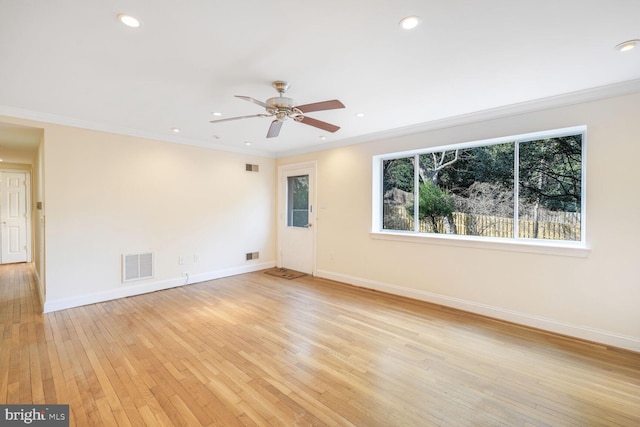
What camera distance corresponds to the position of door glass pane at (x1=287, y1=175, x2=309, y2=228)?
18.7ft

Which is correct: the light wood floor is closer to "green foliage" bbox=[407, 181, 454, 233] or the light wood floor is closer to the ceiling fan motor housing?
"green foliage" bbox=[407, 181, 454, 233]

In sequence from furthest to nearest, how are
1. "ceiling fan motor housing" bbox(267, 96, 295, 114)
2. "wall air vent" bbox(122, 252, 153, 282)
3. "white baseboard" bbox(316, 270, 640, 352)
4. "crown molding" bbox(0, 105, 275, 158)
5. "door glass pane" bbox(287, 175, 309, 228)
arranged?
"door glass pane" bbox(287, 175, 309, 228) < "wall air vent" bbox(122, 252, 153, 282) < "crown molding" bbox(0, 105, 275, 158) < "white baseboard" bbox(316, 270, 640, 352) < "ceiling fan motor housing" bbox(267, 96, 295, 114)

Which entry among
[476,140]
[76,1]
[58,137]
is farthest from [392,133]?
[58,137]

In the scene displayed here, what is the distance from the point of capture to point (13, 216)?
654cm

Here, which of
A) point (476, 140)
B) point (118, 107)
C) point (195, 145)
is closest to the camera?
point (118, 107)

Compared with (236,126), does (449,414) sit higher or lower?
lower

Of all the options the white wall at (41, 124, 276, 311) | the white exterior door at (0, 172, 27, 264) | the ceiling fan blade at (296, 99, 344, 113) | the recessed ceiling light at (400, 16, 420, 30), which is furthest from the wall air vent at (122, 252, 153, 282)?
the white exterior door at (0, 172, 27, 264)

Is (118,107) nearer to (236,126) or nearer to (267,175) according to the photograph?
(236,126)

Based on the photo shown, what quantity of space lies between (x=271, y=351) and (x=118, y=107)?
3281mm

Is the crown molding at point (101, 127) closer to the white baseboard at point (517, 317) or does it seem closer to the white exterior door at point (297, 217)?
the white exterior door at point (297, 217)

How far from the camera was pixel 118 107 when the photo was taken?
131 inches

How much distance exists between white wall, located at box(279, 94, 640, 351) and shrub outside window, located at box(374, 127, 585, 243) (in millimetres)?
177

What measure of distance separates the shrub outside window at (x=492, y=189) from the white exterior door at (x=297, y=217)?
1.47 m

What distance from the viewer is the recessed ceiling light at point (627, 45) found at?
200 centimetres
